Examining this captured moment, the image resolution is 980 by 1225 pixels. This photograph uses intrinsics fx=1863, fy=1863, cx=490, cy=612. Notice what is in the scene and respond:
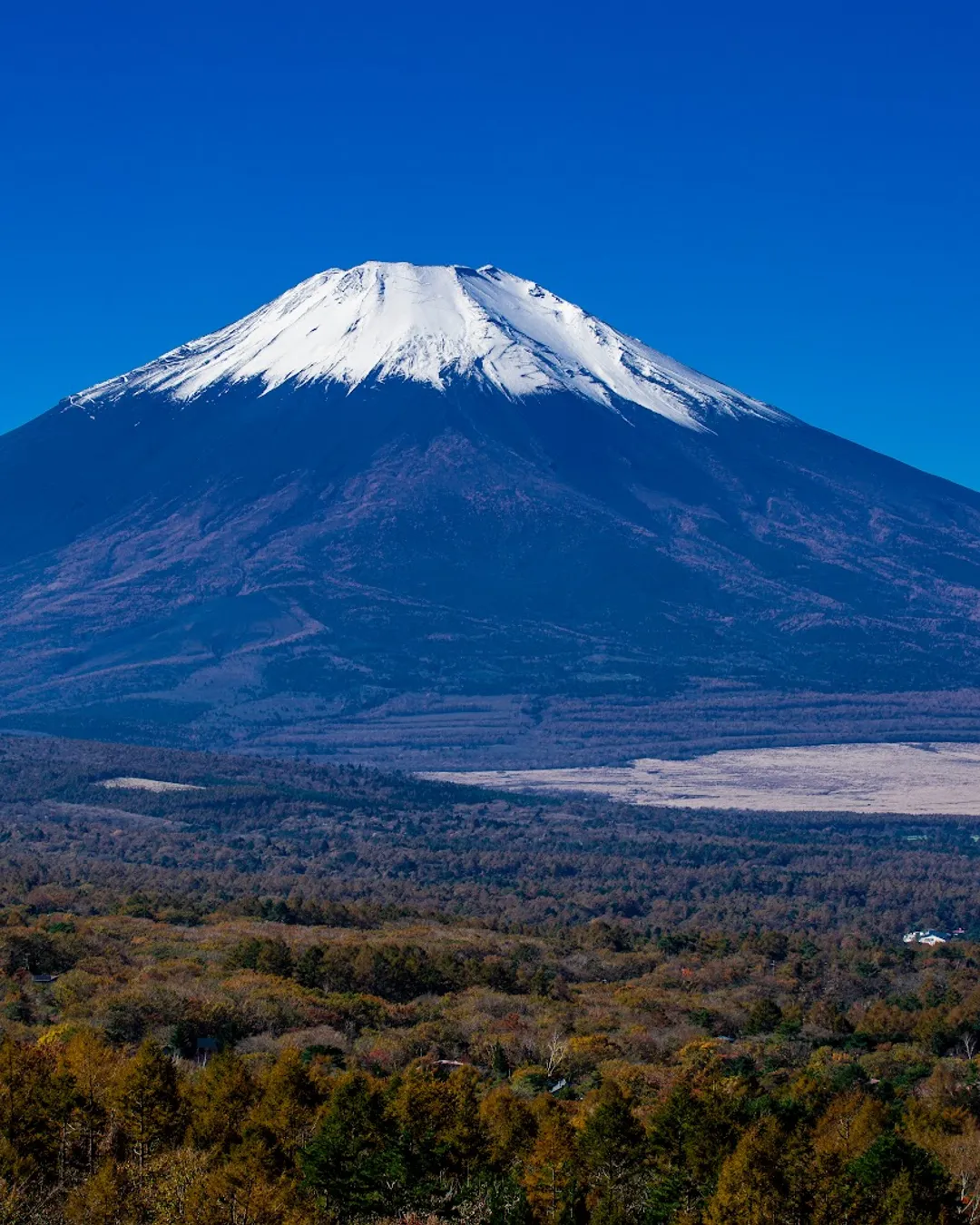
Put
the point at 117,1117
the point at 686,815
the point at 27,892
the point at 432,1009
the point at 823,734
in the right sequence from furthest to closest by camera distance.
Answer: the point at 823,734 < the point at 686,815 < the point at 27,892 < the point at 432,1009 < the point at 117,1117

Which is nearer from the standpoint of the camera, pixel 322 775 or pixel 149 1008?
pixel 149 1008

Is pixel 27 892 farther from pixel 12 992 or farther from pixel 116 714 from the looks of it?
pixel 116 714

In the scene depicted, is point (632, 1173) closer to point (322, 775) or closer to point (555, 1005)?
point (555, 1005)

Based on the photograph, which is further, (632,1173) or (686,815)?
(686,815)

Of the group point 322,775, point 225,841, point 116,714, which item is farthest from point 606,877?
point 116,714

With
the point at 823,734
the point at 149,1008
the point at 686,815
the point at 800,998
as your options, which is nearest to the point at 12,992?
the point at 149,1008

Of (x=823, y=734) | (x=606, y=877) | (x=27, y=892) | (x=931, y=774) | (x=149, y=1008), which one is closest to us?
(x=149, y=1008)
